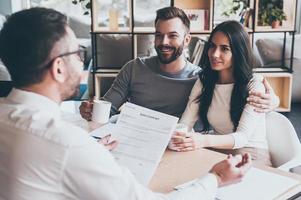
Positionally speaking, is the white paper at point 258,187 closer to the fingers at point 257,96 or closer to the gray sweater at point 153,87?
the fingers at point 257,96

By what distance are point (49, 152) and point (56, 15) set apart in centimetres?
31

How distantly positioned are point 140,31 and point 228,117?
2404mm

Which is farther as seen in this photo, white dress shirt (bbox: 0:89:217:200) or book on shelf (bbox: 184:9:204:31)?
book on shelf (bbox: 184:9:204:31)

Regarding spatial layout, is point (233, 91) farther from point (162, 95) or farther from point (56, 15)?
point (56, 15)

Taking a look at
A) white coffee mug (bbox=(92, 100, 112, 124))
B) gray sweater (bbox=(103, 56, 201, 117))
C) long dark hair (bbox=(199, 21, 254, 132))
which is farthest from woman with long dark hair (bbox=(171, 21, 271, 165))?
white coffee mug (bbox=(92, 100, 112, 124))

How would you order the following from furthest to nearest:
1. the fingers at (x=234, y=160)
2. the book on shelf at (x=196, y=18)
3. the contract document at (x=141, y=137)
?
the book on shelf at (x=196, y=18) < the contract document at (x=141, y=137) < the fingers at (x=234, y=160)

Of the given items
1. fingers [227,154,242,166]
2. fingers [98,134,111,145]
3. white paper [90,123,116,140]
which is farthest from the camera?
white paper [90,123,116,140]

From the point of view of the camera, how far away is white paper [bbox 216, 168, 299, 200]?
4.27 ft

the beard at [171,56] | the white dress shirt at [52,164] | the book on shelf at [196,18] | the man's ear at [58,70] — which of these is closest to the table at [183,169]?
the white dress shirt at [52,164]

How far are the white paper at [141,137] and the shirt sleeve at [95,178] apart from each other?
0.43 m

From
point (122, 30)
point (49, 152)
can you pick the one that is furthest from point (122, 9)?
point (49, 152)

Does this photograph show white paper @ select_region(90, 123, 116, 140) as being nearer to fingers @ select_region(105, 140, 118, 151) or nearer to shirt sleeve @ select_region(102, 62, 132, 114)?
fingers @ select_region(105, 140, 118, 151)

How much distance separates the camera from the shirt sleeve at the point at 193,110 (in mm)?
2143

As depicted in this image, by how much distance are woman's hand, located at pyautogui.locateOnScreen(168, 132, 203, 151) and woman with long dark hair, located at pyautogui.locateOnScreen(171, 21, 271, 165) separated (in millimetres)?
210
